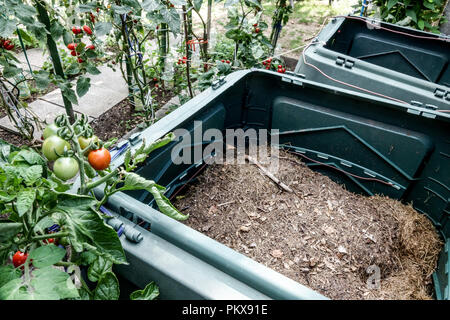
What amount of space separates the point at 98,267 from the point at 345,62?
196 centimetres

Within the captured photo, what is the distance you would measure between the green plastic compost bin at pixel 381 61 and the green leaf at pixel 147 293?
164 centimetres

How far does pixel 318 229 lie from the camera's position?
5.79ft

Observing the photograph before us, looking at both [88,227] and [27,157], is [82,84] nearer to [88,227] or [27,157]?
[27,157]

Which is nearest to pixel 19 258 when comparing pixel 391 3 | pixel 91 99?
pixel 91 99

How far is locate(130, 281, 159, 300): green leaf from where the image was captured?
0.93 m

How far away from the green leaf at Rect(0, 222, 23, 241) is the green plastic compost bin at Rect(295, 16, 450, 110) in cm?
180

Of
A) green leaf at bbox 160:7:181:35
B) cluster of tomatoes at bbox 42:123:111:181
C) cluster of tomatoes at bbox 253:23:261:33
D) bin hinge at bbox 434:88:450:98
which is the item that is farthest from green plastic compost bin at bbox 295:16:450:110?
cluster of tomatoes at bbox 42:123:111:181

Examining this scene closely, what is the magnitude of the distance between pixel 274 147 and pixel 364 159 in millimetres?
584

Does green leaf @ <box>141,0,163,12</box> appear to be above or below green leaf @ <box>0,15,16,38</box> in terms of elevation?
above

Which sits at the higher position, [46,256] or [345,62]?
[345,62]

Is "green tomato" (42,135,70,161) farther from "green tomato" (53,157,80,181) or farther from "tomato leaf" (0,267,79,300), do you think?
"tomato leaf" (0,267,79,300)
